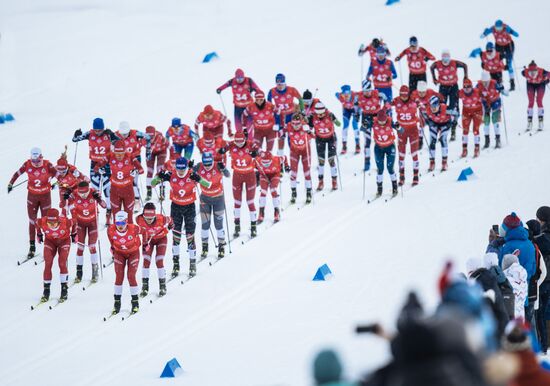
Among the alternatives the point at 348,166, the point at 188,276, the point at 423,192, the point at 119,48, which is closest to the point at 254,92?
the point at 348,166

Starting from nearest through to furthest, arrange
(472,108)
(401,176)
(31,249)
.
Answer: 1. (31,249)
2. (401,176)
3. (472,108)

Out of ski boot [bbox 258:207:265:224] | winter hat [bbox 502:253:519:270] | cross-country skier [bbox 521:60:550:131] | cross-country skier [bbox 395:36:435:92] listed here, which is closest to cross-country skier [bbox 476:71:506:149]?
cross-country skier [bbox 521:60:550:131]

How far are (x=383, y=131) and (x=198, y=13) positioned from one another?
17796mm

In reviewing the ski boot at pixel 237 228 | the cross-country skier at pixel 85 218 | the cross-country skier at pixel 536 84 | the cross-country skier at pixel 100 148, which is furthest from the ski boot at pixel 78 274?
the cross-country skier at pixel 536 84

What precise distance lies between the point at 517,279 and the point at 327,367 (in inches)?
238

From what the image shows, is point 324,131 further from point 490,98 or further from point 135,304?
point 135,304

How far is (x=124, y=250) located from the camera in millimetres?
13953

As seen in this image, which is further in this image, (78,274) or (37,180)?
(37,180)

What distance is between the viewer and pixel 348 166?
66.2 ft

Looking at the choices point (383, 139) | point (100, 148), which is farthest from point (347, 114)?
point (100, 148)

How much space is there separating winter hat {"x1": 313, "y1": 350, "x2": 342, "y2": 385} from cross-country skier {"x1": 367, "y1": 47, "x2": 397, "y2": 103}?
17444 millimetres

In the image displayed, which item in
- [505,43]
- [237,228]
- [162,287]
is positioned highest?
[505,43]

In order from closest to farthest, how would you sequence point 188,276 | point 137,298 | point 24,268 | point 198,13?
point 137,298 < point 188,276 < point 24,268 < point 198,13

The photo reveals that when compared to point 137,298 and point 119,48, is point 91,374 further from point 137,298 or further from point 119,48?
point 119,48
